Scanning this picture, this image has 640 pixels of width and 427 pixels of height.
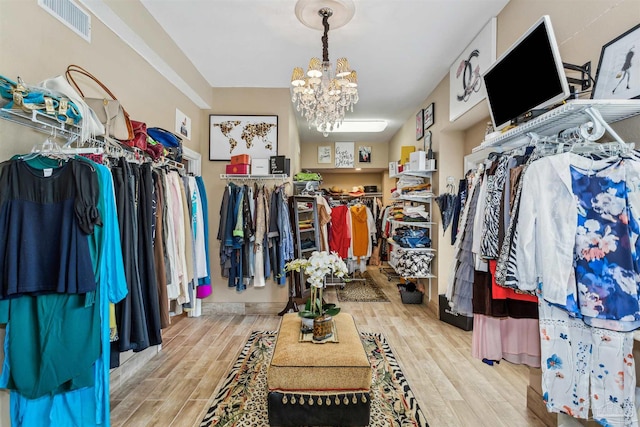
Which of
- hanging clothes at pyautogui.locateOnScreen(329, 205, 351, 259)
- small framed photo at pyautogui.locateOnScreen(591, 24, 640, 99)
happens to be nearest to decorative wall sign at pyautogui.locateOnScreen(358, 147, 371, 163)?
hanging clothes at pyautogui.locateOnScreen(329, 205, 351, 259)

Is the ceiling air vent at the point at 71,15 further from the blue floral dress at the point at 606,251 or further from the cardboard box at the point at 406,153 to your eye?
the cardboard box at the point at 406,153

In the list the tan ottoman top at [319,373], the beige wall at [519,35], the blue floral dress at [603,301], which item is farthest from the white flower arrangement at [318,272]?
the beige wall at [519,35]

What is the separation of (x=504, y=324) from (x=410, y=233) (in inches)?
105

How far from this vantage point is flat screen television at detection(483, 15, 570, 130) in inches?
55.1

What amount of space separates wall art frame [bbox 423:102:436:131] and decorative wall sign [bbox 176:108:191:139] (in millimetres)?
3214

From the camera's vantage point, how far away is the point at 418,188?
4438mm

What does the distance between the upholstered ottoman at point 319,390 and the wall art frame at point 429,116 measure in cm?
350

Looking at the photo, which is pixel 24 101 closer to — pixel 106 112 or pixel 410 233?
pixel 106 112

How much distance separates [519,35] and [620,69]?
1043mm

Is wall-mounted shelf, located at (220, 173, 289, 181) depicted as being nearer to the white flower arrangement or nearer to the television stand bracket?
the white flower arrangement

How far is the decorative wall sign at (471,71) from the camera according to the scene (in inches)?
104

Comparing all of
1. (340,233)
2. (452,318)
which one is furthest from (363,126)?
(452,318)

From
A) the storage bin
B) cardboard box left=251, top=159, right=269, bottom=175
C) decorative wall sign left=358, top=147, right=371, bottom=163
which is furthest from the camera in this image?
decorative wall sign left=358, top=147, right=371, bottom=163

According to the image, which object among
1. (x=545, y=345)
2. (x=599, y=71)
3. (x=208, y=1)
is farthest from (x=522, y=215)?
(x=208, y=1)
